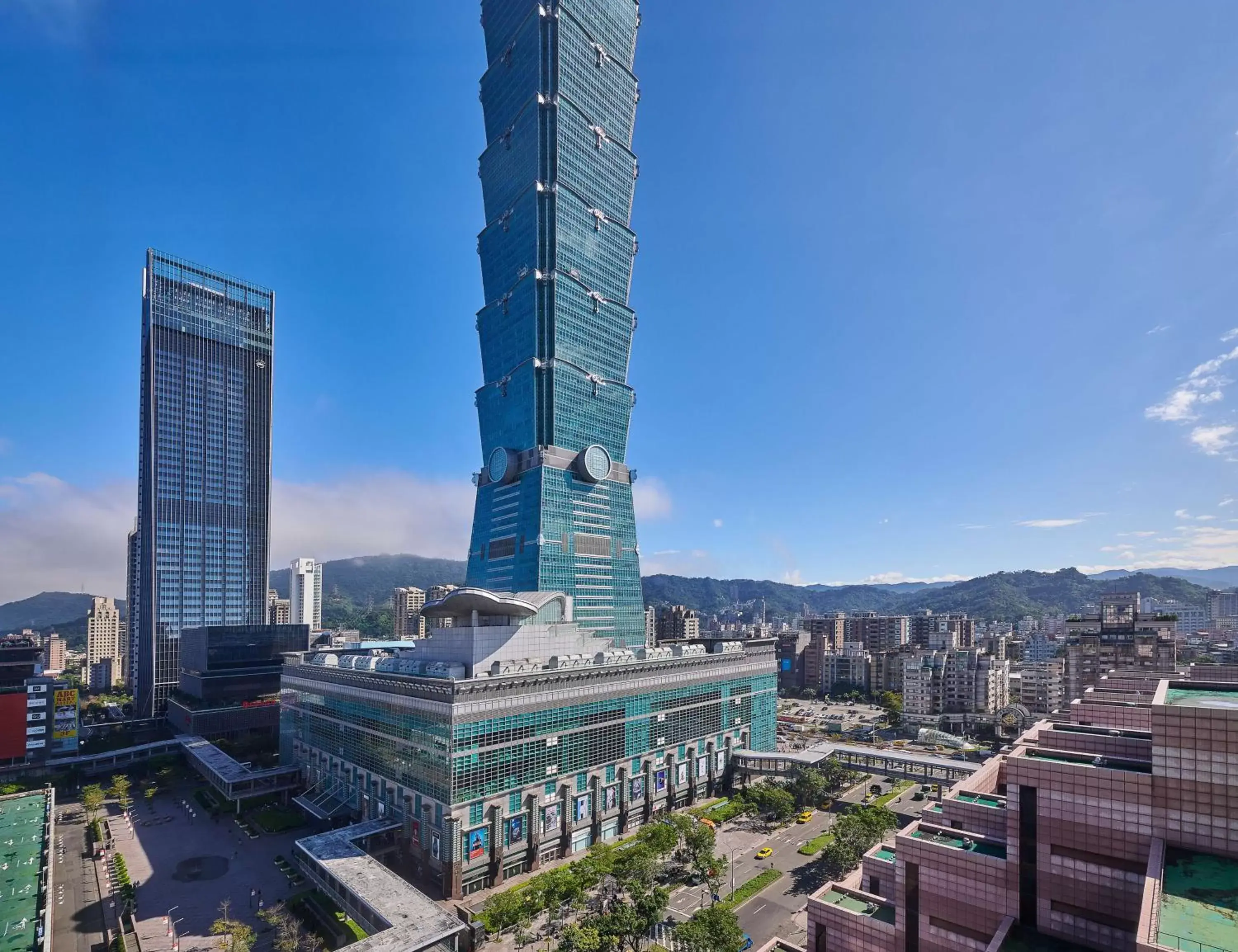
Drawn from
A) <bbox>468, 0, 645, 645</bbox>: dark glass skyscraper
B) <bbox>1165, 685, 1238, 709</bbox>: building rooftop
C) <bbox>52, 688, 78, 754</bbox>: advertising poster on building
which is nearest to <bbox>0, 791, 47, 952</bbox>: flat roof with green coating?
<bbox>52, 688, 78, 754</bbox>: advertising poster on building

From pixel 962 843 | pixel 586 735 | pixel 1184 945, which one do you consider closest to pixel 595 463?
pixel 586 735

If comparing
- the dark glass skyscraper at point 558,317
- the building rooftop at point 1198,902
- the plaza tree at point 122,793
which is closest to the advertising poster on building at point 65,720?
the plaza tree at point 122,793

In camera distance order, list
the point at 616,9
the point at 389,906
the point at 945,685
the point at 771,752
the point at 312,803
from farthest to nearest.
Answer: the point at 945,685, the point at 616,9, the point at 771,752, the point at 312,803, the point at 389,906

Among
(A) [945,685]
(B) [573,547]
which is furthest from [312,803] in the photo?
(A) [945,685]

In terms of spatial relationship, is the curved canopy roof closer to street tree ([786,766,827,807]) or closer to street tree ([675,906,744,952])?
street tree ([675,906,744,952])

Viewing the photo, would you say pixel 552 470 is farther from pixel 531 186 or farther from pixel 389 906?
pixel 389 906

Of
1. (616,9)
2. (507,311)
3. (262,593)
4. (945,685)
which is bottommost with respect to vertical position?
(945,685)
